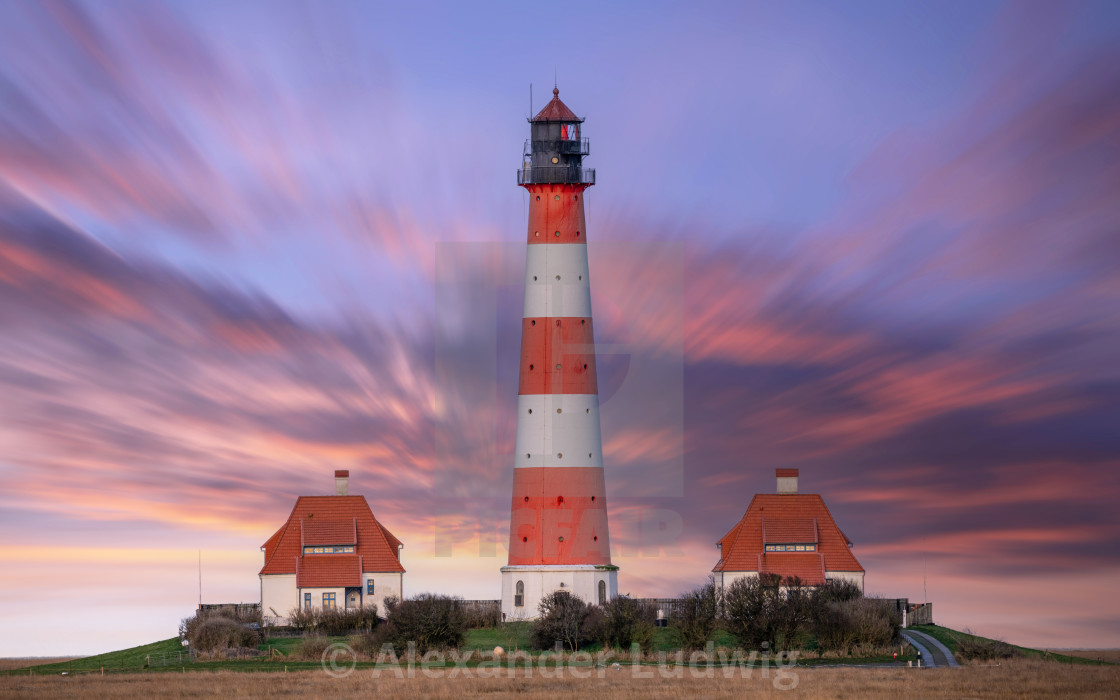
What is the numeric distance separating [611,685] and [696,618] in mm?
15014

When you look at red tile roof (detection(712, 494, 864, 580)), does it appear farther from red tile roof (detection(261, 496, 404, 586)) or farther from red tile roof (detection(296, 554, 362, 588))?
red tile roof (detection(296, 554, 362, 588))

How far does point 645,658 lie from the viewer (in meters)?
55.9

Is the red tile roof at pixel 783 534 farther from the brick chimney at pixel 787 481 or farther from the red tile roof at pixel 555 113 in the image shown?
the red tile roof at pixel 555 113

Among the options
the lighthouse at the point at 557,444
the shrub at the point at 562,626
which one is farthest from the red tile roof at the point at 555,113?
the shrub at the point at 562,626

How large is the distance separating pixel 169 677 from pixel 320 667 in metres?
5.66

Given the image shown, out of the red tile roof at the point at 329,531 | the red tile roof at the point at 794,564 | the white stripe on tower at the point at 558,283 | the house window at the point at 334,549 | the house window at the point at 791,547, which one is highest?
the white stripe on tower at the point at 558,283

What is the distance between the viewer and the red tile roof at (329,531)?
73.4 m

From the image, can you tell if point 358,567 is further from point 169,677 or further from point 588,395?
point 169,677

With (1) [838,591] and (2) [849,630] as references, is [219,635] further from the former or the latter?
(1) [838,591]

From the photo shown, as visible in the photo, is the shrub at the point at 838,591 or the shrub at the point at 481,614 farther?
the shrub at the point at 481,614

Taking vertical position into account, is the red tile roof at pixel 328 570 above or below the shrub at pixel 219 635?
above

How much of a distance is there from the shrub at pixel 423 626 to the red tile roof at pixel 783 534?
18.8 m

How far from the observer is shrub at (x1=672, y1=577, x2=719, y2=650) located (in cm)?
5919

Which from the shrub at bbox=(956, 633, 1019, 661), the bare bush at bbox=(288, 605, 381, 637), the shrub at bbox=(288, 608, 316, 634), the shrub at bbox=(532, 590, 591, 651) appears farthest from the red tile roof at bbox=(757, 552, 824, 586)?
the shrub at bbox=(288, 608, 316, 634)
